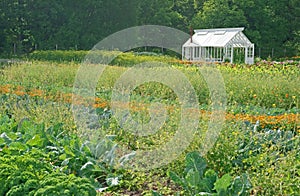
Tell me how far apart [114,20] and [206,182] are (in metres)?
27.6

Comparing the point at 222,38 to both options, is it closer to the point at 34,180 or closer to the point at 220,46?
the point at 220,46

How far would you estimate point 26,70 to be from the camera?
1227 cm

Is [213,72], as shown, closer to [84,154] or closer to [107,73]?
[107,73]

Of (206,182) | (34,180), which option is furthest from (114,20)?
(34,180)

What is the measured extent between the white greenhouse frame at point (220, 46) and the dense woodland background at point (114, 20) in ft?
18.0

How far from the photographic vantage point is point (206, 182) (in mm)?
3598

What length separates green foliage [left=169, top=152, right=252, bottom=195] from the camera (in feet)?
11.3

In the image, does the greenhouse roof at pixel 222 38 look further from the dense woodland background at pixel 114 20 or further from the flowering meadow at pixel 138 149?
the flowering meadow at pixel 138 149

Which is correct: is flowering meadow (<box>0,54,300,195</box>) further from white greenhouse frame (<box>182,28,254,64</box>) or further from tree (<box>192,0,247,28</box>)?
tree (<box>192,0,247,28</box>)

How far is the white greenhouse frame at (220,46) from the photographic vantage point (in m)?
22.2

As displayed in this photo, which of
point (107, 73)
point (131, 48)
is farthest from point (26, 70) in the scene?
point (131, 48)

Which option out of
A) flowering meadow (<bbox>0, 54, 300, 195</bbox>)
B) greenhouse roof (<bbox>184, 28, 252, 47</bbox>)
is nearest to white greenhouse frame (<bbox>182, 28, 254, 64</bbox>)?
greenhouse roof (<bbox>184, 28, 252, 47</bbox>)

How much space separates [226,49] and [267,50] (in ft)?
27.4

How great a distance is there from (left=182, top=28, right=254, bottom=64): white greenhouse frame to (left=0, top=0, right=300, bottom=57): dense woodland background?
18.0ft
